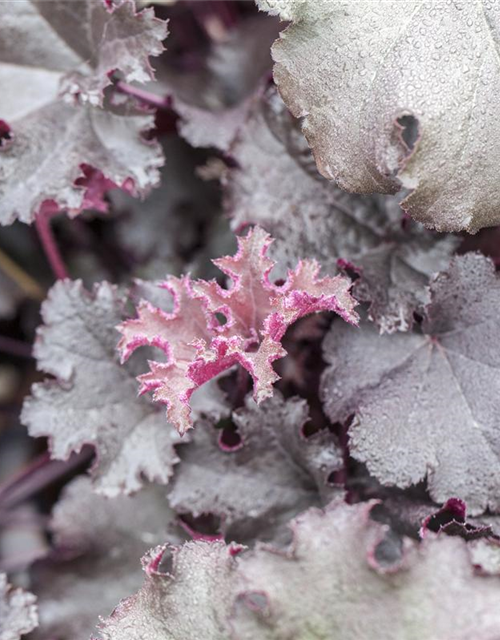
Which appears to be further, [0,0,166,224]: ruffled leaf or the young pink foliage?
[0,0,166,224]: ruffled leaf

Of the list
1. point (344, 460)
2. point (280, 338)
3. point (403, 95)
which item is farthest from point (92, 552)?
point (403, 95)

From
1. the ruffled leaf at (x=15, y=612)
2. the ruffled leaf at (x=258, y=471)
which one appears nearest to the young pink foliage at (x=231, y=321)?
the ruffled leaf at (x=258, y=471)

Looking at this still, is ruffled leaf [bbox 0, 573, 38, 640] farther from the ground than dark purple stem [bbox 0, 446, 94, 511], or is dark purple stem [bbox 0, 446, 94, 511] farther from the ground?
ruffled leaf [bbox 0, 573, 38, 640]

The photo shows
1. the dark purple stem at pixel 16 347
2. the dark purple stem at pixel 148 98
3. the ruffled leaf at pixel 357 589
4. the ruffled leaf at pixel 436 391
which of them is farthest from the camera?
the dark purple stem at pixel 16 347

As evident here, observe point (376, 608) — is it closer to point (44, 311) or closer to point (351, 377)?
point (351, 377)

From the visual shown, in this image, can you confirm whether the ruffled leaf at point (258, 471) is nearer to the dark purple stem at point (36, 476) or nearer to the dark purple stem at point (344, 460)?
the dark purple stem at point (344, 460)

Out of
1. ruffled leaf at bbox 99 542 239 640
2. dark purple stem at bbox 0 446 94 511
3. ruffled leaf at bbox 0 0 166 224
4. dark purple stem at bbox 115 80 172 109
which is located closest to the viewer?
ruffled leaf at bbox 99 542 239 640

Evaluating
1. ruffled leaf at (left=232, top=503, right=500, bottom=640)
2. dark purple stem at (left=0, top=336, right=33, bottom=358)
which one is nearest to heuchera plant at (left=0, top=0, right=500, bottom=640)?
ruffled leaf at (left=232, top=503, right=500, bottom=640)

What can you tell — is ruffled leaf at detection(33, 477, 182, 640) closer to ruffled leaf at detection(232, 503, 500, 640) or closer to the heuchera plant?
the heuchera plant
